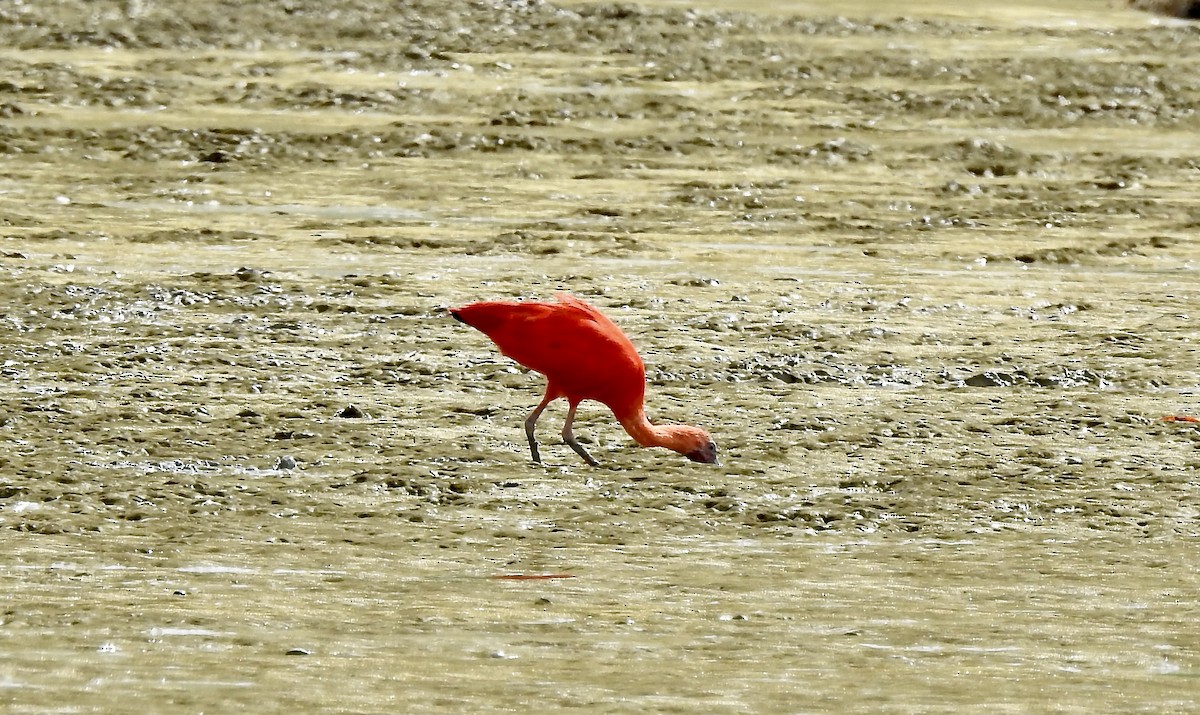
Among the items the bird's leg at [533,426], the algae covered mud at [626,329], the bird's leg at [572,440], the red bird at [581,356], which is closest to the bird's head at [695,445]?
the red bird at [581,356]

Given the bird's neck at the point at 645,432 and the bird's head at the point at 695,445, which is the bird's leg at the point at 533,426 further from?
the bird's head at the point at 695,445

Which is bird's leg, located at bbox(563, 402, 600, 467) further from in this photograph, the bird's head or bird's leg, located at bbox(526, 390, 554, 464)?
the bird's head

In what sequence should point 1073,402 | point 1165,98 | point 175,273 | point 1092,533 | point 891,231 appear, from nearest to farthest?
point 1092,533 → point 1073,402 → point 175,273 → point 891,231 → point 1165,98

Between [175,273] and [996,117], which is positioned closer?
[175,273]

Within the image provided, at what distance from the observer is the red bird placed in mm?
6781

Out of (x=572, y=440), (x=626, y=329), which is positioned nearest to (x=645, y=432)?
(x=572, y=440)

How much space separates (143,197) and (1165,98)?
7164 millimetres

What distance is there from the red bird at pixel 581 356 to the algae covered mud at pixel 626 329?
170mm

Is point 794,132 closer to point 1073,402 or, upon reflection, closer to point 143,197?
point 143,197

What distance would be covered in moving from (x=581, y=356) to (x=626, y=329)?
7.77ft

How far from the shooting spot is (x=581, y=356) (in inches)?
267

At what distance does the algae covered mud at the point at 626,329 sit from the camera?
16.6ft

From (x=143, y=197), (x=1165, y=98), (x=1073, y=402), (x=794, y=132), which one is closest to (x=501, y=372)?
(x=1073, y=402)

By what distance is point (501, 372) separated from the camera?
8289mm
